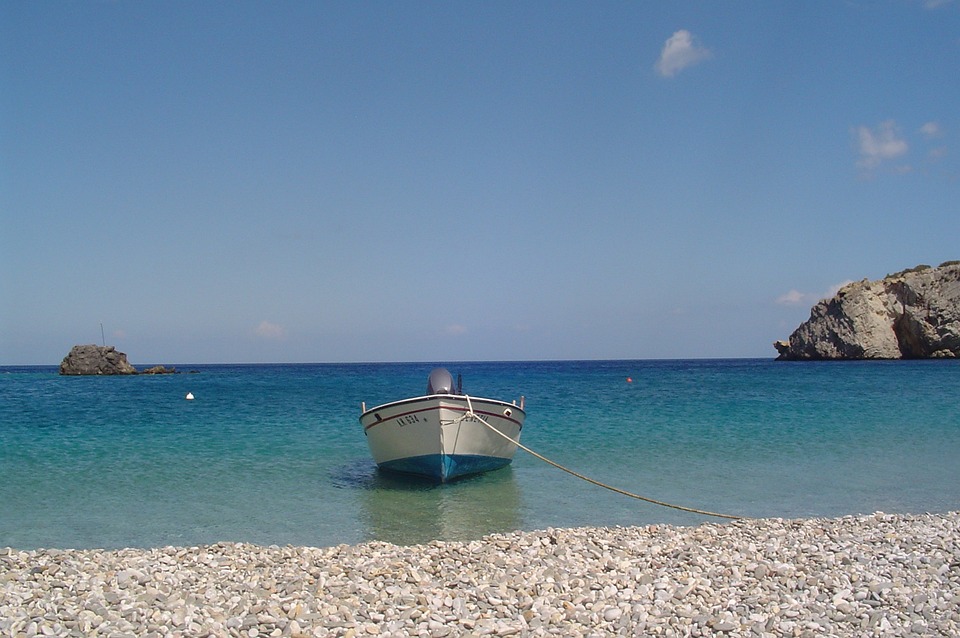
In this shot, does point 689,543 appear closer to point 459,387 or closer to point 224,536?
point 224,536

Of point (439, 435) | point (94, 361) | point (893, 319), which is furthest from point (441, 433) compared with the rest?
point (94, 361)

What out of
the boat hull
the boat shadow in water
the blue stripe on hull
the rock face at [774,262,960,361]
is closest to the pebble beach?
the boat shadow in water

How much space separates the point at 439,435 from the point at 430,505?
1.90 metres

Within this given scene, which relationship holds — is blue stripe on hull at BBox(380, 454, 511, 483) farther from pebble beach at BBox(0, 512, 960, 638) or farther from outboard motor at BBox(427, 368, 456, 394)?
pebble beach at BBox(0, 512, 960, 638)

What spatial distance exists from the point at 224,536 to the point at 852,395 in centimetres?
3542

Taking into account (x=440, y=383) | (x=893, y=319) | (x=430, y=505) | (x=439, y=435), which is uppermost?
(x=893, y=319)

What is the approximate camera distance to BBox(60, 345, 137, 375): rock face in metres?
90.8

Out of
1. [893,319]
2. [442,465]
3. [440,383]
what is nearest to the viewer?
[442,465]

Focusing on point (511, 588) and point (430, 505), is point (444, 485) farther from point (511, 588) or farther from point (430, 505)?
point (511, 588)

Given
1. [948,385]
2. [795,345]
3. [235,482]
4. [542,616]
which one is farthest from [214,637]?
[795,345]

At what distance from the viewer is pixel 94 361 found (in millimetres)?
91812

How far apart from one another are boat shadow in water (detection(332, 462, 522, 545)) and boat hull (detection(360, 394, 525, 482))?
352mm

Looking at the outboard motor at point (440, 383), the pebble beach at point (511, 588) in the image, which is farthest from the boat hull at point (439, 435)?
the pebble beach at point (511, 588)

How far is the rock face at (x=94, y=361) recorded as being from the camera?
9081 cm
